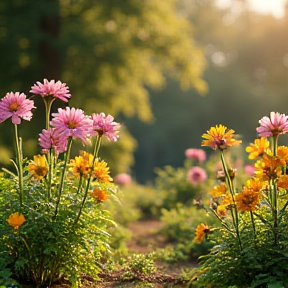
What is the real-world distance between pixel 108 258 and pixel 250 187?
1637 mm

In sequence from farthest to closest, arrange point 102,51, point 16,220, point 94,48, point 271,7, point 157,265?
1. point 271,7
2. point 102,51
3. point 94,48
4. point 157,265
5. point 16,220

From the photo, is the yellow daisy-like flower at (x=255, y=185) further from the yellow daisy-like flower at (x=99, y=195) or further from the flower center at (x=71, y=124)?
the flower center at (x=71, y=124)

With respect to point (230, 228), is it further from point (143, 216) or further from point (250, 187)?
point (143, 216)

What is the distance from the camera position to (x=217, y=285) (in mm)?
3201

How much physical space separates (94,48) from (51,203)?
8.09m

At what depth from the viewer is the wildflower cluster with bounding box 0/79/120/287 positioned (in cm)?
298

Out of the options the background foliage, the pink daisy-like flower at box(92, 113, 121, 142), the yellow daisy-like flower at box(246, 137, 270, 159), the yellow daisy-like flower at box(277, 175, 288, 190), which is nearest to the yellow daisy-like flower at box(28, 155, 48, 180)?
the pink daisy-like flower at box(92, 113, 121, 142)

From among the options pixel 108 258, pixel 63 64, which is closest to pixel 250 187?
pixel 108 258

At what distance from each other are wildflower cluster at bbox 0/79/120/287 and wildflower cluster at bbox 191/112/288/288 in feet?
2.22

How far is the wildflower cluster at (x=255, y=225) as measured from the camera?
297cm

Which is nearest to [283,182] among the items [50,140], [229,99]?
[50,140]

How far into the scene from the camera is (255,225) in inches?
128

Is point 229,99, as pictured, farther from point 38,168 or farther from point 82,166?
point 38,168

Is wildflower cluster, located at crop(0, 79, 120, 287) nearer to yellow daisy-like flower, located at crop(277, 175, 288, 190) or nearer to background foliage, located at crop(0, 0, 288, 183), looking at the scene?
yellow daisy-like flower, located at crop(277, 175, 288, 190)
